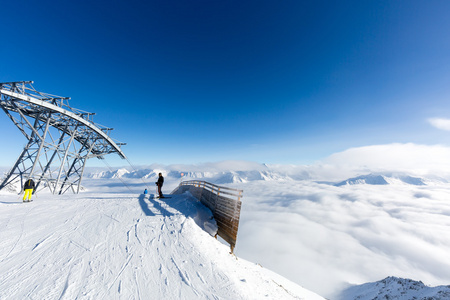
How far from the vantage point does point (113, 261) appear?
5.62 metres

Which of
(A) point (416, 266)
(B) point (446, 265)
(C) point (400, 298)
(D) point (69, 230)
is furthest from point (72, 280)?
(B) point (446, 265)

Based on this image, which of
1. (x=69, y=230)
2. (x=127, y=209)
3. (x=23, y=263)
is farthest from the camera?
(x=127, y=209)

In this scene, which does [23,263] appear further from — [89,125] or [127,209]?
[89,125]

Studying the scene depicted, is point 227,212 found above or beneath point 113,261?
above

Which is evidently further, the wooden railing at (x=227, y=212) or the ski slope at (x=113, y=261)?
the wooden railing at (x=227, y=212)

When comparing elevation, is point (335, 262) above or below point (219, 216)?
below

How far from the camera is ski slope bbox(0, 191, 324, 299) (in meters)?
4.52

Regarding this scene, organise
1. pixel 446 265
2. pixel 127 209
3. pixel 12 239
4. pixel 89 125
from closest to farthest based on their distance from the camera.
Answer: pixel 12 239, pixel 127 209, pixel 89 125, pixel 446 265

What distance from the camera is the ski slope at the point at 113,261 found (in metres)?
4.52

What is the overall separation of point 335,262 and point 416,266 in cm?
8624

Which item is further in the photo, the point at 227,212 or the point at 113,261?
the point at 227,212

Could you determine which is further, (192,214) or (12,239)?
(192,214)

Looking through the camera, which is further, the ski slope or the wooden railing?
the wooden railing

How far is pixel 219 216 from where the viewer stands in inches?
456
